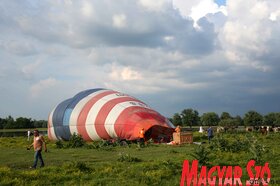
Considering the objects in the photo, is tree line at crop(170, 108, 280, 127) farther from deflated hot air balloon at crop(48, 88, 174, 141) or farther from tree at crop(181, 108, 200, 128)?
deflated hot air balloon at crop(48, 88, 174, 141)

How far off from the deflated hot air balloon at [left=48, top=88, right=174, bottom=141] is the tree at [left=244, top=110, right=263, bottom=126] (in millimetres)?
74678

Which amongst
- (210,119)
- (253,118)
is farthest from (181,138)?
(210,119)

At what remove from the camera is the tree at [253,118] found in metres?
104

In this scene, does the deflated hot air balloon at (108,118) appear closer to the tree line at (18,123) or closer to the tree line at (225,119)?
the tree line at (225,119)

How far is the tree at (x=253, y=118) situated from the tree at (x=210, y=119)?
15.4 meters

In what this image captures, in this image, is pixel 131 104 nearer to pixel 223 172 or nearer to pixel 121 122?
pixel 121 122

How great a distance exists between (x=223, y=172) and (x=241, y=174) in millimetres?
546

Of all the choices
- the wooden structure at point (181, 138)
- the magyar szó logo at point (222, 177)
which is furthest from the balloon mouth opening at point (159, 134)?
the magyar szó logo at point (222, 177)

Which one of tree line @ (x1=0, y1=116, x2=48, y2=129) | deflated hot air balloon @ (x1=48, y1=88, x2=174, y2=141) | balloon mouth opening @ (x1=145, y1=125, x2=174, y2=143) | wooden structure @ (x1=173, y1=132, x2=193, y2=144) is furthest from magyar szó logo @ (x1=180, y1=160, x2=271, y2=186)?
tree line @ (x1=0, y1=116, x2=48, y2=129)

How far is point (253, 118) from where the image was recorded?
106000mm

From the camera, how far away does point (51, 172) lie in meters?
14.1

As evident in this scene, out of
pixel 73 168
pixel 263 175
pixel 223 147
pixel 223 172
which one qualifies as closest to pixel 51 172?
pixel 73 168

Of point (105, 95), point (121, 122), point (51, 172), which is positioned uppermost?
point (105, 95)

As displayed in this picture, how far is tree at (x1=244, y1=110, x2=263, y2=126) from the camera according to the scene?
104438 millimetres
